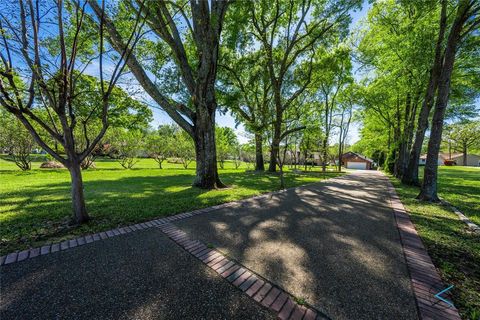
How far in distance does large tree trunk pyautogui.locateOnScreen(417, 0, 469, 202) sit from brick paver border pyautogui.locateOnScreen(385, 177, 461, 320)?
388 centimetres

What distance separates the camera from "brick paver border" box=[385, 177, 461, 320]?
1760mm

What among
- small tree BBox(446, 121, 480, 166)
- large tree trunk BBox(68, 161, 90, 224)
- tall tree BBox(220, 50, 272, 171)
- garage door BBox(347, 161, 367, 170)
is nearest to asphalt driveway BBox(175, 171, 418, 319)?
large tree trunk BBox(68, 161, 90, 224)

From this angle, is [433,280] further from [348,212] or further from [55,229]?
[55,229]

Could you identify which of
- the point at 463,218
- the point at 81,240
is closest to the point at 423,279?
the point at 463,218

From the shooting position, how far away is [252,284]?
2082 mm

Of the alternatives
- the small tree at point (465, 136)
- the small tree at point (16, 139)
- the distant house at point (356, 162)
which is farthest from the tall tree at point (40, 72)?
the small tree at point (465, 136)

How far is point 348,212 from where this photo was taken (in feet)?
16.3

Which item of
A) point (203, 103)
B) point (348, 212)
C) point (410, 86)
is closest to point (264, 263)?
point (348, 212)

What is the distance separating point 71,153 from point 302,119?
527 inches

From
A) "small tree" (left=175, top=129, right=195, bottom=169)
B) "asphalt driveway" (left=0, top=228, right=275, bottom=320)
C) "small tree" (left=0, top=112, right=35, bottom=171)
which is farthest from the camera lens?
"small tree" (left=175, top=129, right=195, bottom=169)

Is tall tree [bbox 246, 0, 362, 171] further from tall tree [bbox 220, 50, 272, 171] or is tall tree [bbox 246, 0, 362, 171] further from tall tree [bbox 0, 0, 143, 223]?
tall tree [bbox 0, 0, 143, 223]

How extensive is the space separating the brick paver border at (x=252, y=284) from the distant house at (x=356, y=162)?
49.5m

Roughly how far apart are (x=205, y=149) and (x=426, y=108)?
10.7 m

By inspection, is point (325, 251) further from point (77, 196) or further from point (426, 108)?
point (426, 108)
